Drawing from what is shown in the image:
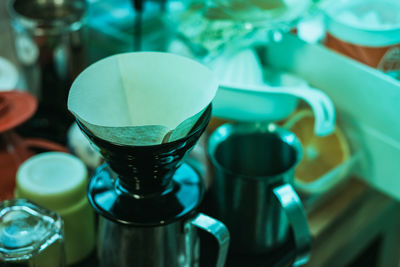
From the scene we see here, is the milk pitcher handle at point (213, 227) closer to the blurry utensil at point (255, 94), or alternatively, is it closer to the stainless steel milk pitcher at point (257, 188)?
the stainless steel milk pitcher at point (257, 188)

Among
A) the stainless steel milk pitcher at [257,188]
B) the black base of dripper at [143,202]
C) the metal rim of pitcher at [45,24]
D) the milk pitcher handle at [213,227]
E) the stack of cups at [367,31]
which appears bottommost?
the stainless steel milk pitcher at [257,188]

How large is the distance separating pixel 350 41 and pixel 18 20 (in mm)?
500

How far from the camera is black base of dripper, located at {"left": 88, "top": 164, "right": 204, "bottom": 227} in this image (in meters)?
0.51

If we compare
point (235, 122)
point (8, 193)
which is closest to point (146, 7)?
point (235, 122)

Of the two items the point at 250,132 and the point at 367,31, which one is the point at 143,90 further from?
the point at 367,31

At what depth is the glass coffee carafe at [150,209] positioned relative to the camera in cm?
48

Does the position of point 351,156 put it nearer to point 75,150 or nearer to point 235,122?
point 235,122

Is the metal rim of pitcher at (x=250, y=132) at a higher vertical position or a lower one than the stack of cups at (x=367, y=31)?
lower

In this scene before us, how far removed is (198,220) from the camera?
1.70 ft

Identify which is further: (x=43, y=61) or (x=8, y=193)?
(x=43, y=61)

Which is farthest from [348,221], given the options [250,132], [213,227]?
[213,227]

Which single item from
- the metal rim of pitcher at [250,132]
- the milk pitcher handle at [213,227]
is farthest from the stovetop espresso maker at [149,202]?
the metal rim of pitcher at [250,132]

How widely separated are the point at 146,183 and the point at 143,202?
0.08 feet

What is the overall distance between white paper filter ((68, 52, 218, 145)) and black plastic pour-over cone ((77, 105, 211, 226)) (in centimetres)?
2
